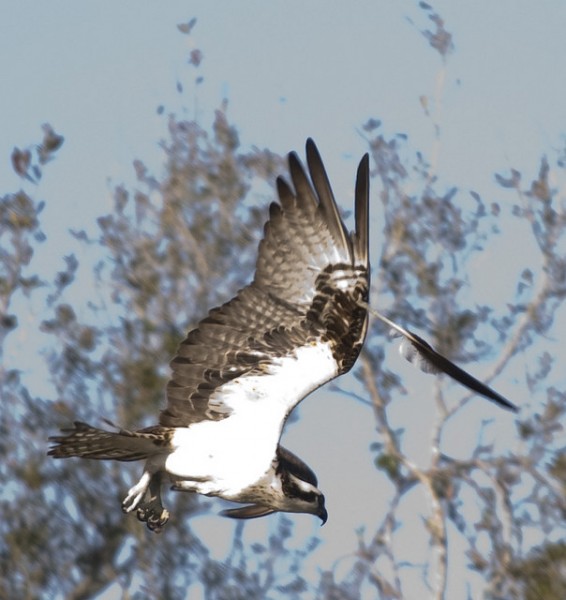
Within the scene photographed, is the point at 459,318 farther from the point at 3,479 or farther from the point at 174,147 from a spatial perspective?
the point at 3,479

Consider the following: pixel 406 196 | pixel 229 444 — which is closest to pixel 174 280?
pixel 406 196

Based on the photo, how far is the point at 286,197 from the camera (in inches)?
274

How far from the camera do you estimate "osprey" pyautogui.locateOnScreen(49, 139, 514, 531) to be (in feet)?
22.6

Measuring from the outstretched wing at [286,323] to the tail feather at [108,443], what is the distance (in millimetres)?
99

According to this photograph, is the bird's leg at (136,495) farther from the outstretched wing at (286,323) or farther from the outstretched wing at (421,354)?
the outstretched wing at (421,354)

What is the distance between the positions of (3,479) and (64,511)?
21.3 inches

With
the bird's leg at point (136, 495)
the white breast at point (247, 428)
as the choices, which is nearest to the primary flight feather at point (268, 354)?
the white breast at point (247, 428)

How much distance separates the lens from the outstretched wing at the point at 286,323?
6891mm

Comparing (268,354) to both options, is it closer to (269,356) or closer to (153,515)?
(269,356)

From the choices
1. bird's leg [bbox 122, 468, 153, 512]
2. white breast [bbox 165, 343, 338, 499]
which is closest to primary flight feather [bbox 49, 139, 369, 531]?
white breast [bbox 165, 343, 338, 499]

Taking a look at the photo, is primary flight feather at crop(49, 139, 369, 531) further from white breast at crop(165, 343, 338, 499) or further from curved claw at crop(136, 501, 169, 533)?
curved claw at crop(136, 501, 169, 533)

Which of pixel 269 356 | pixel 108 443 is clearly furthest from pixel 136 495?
pixel 269 356

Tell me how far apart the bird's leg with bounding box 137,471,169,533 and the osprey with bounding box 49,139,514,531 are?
0.12 meters

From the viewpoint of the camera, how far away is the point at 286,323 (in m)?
6.96
